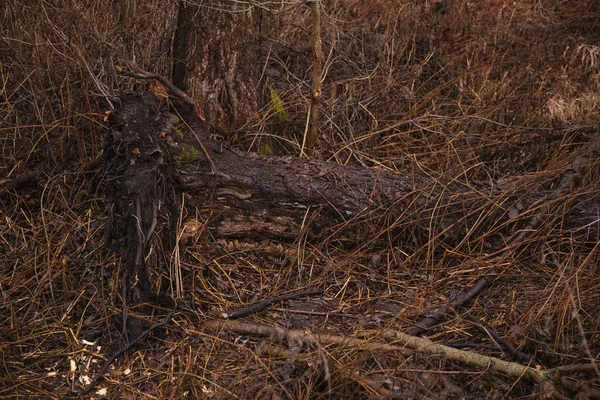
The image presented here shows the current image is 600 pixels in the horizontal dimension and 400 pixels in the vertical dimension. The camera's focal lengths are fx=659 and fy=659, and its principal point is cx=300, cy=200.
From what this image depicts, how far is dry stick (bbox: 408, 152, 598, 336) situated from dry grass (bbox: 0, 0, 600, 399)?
0.05m

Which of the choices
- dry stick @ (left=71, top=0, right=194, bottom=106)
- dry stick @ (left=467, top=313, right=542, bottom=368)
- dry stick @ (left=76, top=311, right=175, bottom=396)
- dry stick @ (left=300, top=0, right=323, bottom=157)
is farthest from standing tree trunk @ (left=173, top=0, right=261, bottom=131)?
dry stick @ (left=467, top=313, right=542, bottom=368)

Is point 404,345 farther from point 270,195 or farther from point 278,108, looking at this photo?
point 278,108

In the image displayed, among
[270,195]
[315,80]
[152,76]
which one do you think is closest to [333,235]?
[270,195]

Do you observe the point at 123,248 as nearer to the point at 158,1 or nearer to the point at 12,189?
the point at 12,189

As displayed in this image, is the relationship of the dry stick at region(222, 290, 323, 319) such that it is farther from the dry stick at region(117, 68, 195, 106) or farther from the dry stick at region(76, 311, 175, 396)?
the dry stick at region(117, 68, 195, 106)

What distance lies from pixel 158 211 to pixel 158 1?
2174 mm

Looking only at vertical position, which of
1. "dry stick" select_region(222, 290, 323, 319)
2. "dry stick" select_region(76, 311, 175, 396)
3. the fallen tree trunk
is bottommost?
"dry stick" select_region(76, 311, 175, 396)

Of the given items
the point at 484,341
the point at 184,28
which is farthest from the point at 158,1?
the point at 484,341

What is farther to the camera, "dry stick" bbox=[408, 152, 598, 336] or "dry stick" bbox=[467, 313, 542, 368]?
"dry stick" bbox=[408, 152, 598, 336]

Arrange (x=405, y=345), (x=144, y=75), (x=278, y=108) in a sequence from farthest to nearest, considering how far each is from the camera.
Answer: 1. (x=278, y=108)
2. (x=144, y=75)
3. (x=405, y=345)

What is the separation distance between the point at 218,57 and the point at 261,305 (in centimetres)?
160

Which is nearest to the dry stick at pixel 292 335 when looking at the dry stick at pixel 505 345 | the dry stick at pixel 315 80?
the dry stick at pixel 505 345

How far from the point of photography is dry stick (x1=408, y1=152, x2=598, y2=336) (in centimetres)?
303

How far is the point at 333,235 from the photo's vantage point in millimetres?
3539
